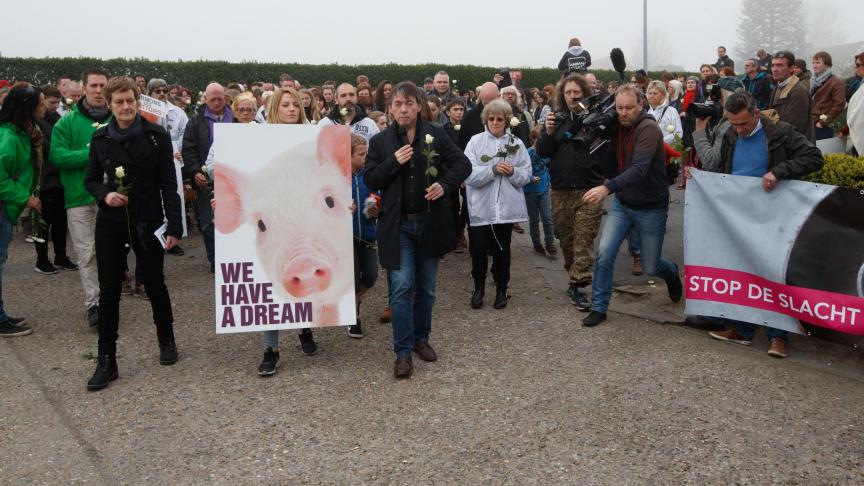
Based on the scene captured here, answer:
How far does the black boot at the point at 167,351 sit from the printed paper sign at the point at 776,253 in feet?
13.8

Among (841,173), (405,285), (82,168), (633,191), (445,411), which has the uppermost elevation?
(82,168)

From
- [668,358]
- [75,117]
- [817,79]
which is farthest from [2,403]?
[817,79]

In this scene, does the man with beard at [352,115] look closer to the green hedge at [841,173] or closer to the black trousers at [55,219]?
the black trousers at [55,219]

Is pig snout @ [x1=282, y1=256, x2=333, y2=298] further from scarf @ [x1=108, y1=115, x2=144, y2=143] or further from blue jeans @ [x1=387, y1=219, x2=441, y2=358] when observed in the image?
scarf @ [x1=108, y1=115, x2=144, y2=143]

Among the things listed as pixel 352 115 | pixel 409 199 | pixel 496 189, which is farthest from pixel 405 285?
pixel 352 115

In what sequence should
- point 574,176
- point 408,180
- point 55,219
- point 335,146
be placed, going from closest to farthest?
point 408,180
point 335,146
point 574,176
point 55,219

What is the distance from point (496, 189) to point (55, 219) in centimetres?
534

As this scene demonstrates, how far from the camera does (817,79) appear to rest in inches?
436

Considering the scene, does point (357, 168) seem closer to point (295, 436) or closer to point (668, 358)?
point (295, 436)

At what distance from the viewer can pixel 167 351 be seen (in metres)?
5.66

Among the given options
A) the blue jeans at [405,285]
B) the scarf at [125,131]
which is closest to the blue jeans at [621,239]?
the blue jeans at [405,285]

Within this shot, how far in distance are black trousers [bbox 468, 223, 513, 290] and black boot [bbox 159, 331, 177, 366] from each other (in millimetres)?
2831

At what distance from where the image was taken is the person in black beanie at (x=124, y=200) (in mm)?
5223

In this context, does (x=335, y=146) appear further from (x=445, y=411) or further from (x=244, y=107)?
(x=244, y=107)
